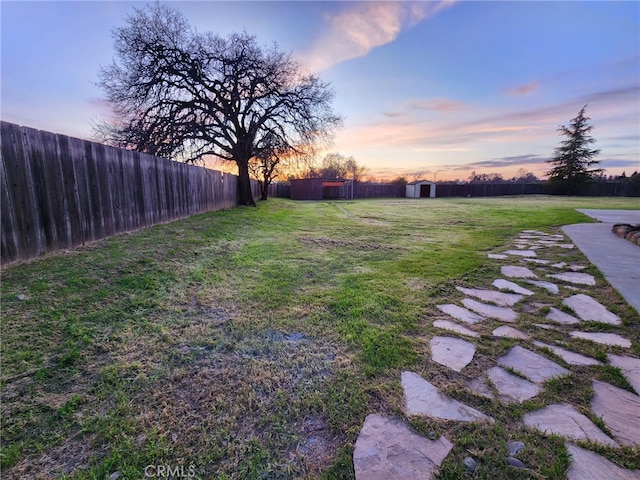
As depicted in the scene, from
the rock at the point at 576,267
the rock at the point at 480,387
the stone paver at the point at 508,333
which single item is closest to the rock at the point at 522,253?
the rock at the point at 576,267

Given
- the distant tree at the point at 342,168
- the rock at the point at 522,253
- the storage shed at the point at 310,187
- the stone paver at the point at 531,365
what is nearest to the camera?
the stone paver at the point at 531,365

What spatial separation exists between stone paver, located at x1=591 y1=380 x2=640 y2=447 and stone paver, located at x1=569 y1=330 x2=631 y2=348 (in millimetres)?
577

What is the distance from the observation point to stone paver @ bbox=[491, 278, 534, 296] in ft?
8.86

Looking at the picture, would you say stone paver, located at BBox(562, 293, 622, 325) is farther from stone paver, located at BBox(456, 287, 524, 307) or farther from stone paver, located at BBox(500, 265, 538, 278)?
stone paver, located at BBox(500, 265, 538, 278)

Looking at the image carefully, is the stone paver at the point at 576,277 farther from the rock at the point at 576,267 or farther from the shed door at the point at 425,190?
the shed door at the point at 425,190

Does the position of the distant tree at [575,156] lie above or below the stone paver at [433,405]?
above

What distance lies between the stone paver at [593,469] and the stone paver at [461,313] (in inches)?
44.6

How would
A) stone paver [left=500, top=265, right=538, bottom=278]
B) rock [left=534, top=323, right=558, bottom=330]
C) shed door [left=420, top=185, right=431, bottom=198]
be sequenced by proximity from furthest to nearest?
shed door [left=420, top=185, right=431, bottom=198] → stone paver [left=500, top=265, right=538, bottom=278] → rock [left=534, top=323, right=558, bottom=330]

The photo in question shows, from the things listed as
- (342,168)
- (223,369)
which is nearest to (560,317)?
(223,369)

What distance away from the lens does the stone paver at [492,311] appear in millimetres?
2184

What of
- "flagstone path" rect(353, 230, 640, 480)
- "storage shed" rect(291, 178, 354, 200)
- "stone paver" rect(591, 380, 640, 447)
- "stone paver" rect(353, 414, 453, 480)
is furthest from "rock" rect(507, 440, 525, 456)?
"storage shed" rect(291, 178, 354, 200)

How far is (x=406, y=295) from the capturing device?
2631mm

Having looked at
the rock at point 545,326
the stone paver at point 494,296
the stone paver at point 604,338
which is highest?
the stone paver at point 494,296

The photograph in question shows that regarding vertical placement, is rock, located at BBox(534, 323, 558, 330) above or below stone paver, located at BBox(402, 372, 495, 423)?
above
